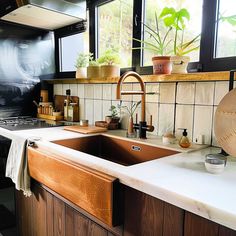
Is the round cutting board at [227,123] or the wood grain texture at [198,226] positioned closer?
the wood grain texture at [198,226]

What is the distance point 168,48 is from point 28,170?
1135 mm

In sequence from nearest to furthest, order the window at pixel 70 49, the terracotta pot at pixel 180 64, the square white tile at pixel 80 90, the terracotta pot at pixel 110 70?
the terracotta pot at pixel 180 64 → the terracotta pot at pixel 110 70 → the square white tile at pixel 80 90 → the window at pixel 70 49

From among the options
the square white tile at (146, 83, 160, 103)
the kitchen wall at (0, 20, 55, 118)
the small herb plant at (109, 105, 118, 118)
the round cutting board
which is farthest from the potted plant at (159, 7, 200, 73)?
the kitchen wall at (0, 20, 55, 118)

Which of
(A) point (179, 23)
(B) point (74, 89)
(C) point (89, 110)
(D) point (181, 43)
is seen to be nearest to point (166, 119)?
(D) point (181, 43)

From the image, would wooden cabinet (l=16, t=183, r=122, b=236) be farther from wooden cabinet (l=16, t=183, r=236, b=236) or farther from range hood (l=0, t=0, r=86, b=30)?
range hood (l=0, t=0, r=86, b=30)

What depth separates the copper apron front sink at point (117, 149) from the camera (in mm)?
1312

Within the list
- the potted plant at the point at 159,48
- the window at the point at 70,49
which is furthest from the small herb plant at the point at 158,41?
the window at the point at 70,49

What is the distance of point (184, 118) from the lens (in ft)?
4.52

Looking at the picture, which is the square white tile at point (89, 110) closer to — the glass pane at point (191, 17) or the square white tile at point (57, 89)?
the square white tile at point (57, 89)

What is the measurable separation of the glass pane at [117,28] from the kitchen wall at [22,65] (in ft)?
2.31

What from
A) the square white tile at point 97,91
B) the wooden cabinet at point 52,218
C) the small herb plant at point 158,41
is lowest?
the wooden cabinet at point 52,218

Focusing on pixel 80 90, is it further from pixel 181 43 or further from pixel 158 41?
pixel 181 43

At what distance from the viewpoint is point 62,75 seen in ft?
8.21

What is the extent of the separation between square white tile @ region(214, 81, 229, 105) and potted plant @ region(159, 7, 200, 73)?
20cm
